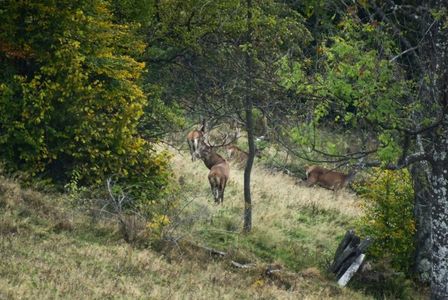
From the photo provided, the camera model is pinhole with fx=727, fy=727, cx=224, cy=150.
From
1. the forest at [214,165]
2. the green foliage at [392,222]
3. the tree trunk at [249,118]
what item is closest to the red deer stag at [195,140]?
the forest at [214,165]

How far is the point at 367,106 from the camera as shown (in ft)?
35.2

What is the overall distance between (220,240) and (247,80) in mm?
3771

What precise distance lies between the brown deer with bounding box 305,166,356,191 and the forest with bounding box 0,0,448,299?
4.32 meters

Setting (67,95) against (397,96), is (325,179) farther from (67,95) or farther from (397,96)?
(397,96)

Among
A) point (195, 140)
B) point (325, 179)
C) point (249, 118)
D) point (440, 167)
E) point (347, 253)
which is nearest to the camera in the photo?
point (440, 167)

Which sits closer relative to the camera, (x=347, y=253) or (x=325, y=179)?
(x=347, y=253)

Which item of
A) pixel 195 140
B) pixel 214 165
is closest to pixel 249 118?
pixel 214 165

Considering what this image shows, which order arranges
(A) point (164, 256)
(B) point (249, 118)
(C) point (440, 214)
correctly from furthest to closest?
(B) point (249, 118) → (A) point (164, 256) → (C) point (440, 214)

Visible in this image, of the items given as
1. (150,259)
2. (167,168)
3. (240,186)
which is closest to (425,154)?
(150,259)

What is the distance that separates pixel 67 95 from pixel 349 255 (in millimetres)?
6922

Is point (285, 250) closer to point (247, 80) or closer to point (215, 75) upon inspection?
point (247, 80)

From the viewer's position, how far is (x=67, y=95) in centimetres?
1537

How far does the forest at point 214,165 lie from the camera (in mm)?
11094

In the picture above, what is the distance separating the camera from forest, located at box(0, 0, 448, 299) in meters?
11.1
